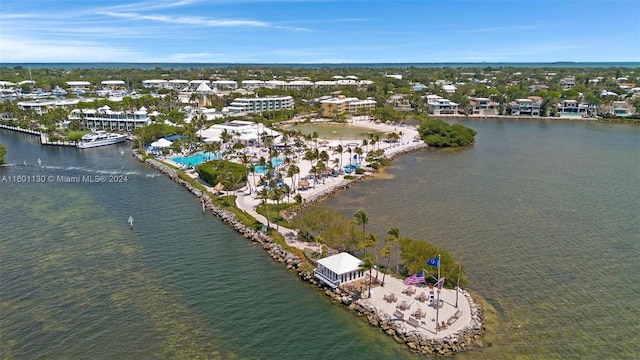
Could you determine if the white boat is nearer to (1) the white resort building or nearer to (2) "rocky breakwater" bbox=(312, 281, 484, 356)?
(1) the white resort building

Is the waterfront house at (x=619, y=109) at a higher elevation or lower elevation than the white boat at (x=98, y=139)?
higher

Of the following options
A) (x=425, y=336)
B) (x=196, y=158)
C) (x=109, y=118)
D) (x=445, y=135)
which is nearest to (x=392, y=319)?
(x=425, y=336)

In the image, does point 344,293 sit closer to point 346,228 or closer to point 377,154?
point 346,228

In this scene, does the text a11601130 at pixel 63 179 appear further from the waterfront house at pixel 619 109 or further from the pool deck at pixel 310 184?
the waterfront house at pixel 619 109

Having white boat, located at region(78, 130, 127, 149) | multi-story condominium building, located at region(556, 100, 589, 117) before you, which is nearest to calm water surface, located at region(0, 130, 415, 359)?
white boat, located at region(78, 130, 127, 149)

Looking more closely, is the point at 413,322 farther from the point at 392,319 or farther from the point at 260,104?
the point at 260,104

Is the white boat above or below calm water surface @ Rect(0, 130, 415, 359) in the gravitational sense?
above

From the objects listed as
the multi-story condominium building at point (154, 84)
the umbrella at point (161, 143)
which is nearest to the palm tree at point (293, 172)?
the umbrella at point (161, 143)

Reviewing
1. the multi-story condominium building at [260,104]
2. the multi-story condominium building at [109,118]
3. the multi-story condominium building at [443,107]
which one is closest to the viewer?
the multi-story condominium building at [109,118]
